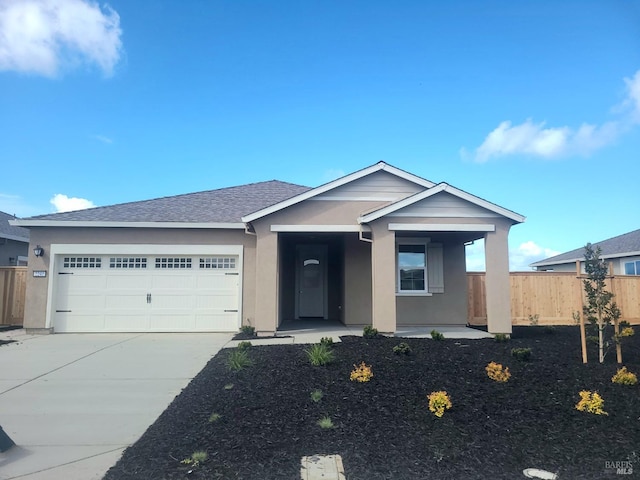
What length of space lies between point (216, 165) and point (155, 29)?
538 cm

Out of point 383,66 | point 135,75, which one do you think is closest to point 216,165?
point 135,75

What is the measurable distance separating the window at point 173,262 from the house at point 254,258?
3 centimetres

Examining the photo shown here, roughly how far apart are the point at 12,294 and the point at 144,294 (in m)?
5.24

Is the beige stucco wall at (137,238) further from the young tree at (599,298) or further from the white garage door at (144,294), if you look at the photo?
the young tree at (599,298)

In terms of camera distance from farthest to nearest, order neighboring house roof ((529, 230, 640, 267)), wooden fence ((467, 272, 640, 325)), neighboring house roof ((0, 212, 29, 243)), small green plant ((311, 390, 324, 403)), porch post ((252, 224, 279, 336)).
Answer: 1. neighboring house roof ((529, 230, 640, 267))
2. neighboring house roof ((0, 212, 29, 243))
3. wooden fence ((467, 272, 640, 325))
4. porch post ((252, 224, 279, 336))
5. small green plant ((311, 390, 324, 403))

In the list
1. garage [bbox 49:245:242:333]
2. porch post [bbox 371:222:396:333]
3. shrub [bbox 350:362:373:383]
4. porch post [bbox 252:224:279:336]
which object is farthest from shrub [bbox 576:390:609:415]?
garage [bbox 49:245:242:333]

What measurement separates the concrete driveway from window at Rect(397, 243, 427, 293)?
5.39 m

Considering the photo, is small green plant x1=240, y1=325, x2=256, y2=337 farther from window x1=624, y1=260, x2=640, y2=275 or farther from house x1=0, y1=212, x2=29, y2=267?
window x1=624, y1=260, x2=640, y2=275

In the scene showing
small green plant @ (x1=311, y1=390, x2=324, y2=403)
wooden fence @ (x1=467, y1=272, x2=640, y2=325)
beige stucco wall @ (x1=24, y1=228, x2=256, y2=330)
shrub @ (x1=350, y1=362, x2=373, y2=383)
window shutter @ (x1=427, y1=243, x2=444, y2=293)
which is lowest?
small green plant @ (x1=311, y1=390, x2=324, y2=403)

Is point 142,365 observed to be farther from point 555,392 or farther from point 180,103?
point 180,103

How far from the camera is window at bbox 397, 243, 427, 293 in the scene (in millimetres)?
12352

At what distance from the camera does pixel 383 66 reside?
12.2 m

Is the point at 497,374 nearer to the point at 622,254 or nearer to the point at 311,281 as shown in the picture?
the point at 311,281

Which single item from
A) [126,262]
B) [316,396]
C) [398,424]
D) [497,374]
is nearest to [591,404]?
[497,374]
